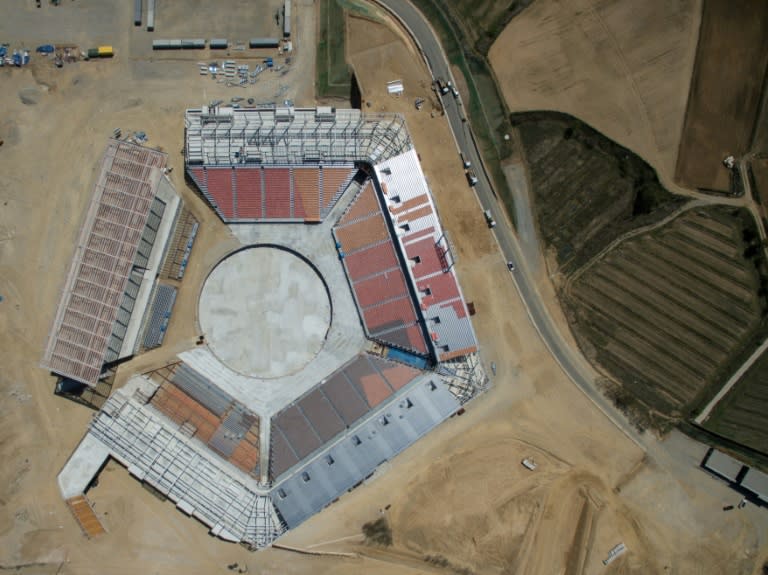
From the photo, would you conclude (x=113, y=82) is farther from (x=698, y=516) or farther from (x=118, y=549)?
(x=698, y=516)

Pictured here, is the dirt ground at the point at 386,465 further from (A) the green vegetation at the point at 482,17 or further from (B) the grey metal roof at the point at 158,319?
(A) the green vegetation at the point at 482,17

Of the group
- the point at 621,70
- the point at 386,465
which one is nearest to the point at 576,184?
the point at 621,70

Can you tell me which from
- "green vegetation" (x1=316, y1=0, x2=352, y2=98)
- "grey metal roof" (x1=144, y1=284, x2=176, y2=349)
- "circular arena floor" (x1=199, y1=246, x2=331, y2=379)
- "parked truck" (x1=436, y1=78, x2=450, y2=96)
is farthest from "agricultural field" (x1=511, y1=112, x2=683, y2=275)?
"grey metal roof" (x1=144, y1=284, x2=176, y2=349)

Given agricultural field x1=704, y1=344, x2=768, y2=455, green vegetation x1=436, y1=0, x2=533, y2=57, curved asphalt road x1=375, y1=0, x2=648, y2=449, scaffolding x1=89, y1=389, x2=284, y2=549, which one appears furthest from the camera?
green vegetation x1=436, y1=0, x2=533, y2=57

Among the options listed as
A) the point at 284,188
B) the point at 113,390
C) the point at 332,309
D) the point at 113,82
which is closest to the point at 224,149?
the point at 284,188

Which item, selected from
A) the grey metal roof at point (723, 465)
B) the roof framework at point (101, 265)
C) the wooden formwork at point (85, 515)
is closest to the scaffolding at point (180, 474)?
the wooden formwork at point (85, 515)

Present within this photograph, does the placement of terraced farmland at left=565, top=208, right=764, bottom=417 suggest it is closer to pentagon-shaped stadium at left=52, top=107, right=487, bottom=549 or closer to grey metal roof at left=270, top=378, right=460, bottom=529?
pentagon-shaped stadium at left=52, top=107, right=487, bottom=549
